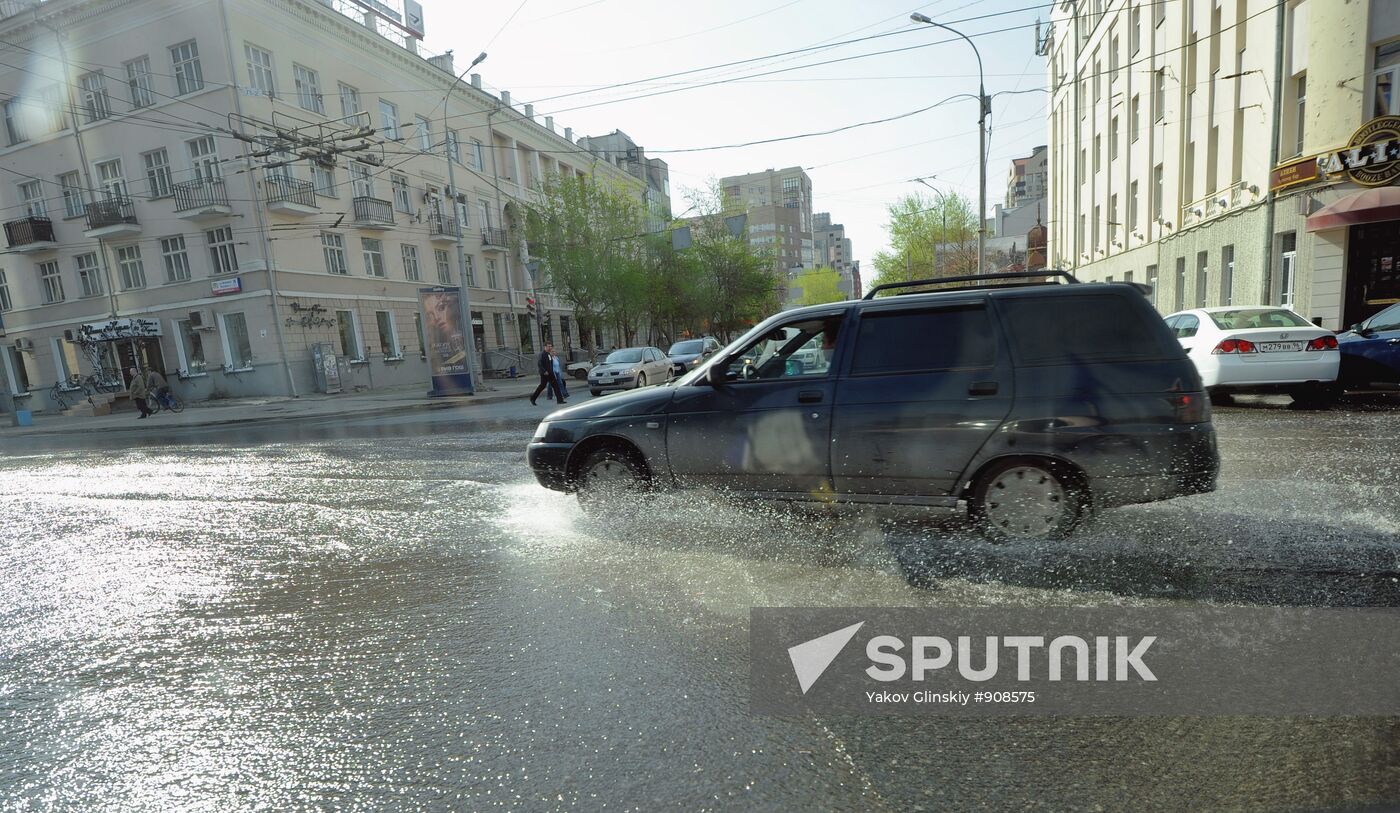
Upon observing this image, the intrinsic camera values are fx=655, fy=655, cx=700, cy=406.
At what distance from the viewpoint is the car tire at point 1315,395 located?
9469 millimetres

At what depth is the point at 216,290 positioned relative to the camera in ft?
81.9

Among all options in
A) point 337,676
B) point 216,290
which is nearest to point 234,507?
point 337,676

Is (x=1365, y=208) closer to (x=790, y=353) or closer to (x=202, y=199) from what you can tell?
(x=790, y=353)

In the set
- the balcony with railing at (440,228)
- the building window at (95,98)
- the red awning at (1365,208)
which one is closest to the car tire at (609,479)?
the red awning at (1365,208)

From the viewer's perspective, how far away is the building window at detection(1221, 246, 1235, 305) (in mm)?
18172

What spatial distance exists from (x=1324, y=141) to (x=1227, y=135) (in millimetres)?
3771

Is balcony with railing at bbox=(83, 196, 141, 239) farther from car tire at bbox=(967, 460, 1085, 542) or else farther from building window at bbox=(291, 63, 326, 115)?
car tire at bbox=(967, 460, 1085, 542)

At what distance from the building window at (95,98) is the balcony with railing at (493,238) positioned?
669 inches

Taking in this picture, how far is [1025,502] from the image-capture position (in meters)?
4.36

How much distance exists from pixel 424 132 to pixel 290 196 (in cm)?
1185

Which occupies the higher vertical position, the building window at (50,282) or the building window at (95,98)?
the building window at (95,98)

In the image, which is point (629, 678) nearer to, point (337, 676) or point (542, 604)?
point (542, 604)


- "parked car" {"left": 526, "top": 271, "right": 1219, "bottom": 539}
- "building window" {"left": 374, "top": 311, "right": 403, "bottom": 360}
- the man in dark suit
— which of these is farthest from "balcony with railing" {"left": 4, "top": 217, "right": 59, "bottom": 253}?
"parked car" {"left": 526, "top": 271, "right": 1219, "bottom": 539}

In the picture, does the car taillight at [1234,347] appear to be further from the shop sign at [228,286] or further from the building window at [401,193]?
the building window at [401,193]
